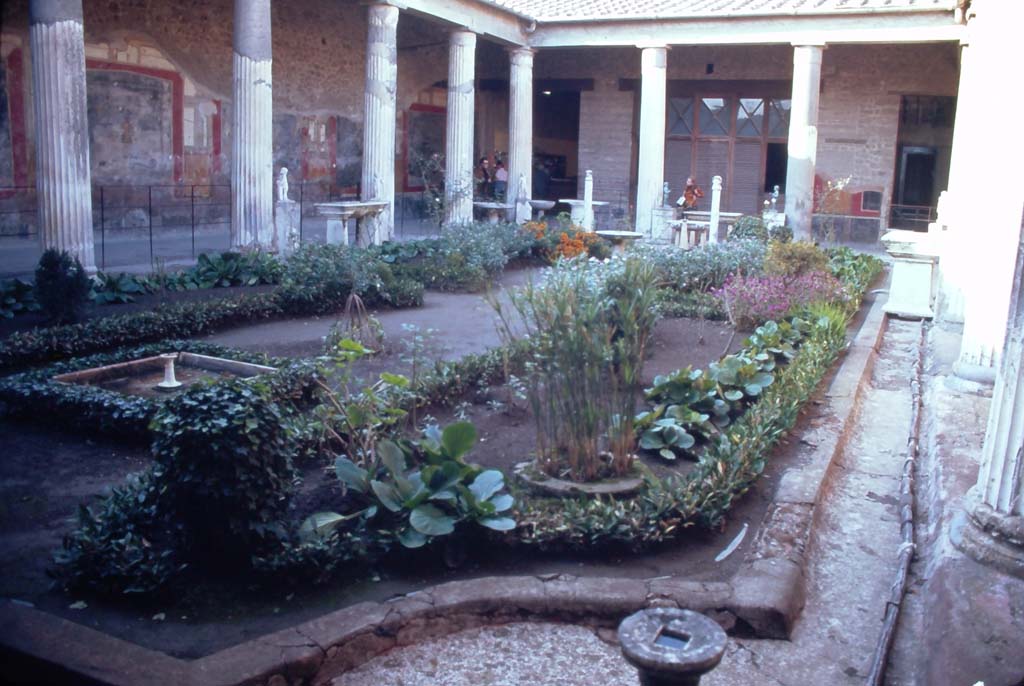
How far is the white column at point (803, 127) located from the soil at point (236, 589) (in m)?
10.5

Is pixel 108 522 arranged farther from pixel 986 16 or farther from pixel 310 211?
pixel 310 211

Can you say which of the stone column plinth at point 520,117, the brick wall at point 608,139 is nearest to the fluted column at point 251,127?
the stone column plinth at point 520,117

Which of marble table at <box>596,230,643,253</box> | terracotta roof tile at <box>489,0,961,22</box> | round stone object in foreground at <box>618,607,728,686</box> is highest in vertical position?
terracotta roof tile at <box>489,0,961,22</box>

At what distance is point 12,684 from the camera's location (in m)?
2.92

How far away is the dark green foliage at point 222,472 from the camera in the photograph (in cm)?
347

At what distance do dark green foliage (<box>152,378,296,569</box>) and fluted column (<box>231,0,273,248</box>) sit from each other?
8377mm

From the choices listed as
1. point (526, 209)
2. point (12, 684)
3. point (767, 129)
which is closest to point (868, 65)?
point (767, 129)

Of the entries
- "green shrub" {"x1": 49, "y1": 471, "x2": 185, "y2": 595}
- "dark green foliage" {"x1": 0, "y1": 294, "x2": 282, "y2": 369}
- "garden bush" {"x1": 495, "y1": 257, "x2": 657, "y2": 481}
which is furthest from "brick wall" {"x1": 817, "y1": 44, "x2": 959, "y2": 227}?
"green shrub" {"x1": 49, "y1": 471, "x2": 185, "y2": 595}

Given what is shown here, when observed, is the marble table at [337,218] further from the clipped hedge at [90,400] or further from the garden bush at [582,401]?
the garden bush at [582,401]

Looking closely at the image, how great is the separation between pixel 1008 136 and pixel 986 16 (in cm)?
185

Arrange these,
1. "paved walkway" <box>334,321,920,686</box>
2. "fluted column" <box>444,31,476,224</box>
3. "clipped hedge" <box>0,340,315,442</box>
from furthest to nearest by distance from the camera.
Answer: "fluted column" <box>444,31,476,224</box>
"clipped hedge" <box>0,340,315,442</box>
"paved walkway" <box>334,321,920,686</box>

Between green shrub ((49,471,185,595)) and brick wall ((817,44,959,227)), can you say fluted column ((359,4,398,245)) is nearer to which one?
green shrub ((49,471,185,595))

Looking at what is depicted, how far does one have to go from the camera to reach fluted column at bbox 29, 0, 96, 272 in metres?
9.12

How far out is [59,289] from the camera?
777 cm
